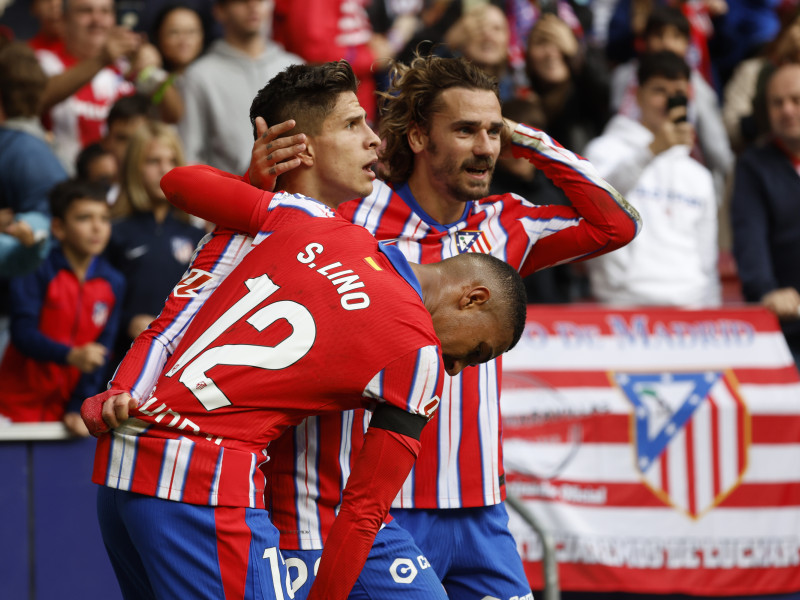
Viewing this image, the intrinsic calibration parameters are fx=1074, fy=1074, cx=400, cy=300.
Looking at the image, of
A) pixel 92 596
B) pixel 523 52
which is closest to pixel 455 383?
pixel 92 596

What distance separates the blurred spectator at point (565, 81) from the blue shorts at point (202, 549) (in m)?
5.45

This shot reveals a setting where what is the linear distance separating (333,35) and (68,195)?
10.4ft

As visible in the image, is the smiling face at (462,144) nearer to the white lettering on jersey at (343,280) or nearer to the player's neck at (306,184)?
the player's neck at (306,184)

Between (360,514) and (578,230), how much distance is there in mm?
1711

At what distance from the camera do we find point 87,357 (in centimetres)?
509

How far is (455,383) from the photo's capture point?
3658 mm

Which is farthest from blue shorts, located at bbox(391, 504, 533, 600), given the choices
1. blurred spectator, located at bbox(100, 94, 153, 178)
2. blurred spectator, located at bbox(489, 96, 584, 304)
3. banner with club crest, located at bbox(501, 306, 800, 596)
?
blurred spectator, located at bbox(100, 94, 153, 178)

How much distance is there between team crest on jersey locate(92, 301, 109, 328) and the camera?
5621 millimetres

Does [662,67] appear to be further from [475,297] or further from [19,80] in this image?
[475,297]

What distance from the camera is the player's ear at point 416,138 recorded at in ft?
12.9

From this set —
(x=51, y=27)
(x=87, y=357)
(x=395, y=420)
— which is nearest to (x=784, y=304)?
(x=87, y=357)

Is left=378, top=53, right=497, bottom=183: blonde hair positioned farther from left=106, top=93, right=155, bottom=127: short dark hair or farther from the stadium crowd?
left=106, top=93, right=155, bottom=127: short dark hair

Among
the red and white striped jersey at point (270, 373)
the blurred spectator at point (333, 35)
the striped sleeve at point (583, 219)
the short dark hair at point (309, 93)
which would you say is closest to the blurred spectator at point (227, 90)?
the blurred spectator at point (333, 35)

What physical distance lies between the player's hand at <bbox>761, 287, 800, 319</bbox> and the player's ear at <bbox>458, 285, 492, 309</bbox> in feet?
11.4
